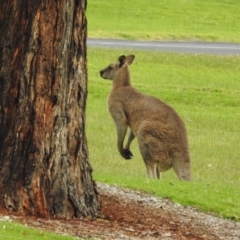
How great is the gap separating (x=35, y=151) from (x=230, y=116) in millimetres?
12891

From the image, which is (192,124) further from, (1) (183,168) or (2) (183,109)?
(1) (183,168)

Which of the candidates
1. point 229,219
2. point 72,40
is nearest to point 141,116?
point 229,219

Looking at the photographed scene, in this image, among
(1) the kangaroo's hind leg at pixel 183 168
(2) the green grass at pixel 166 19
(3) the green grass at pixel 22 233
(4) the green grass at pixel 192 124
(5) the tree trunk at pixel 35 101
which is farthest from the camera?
(2) the green grass at pixel 166 19

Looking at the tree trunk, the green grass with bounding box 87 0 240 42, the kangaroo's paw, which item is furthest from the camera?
the green grass with bounding box 87 0 240 42

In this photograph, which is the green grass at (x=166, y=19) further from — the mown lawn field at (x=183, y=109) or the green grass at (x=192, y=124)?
the green grass at (x=192, y=124)

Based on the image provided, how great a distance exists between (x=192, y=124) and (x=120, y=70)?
3868 millimetres

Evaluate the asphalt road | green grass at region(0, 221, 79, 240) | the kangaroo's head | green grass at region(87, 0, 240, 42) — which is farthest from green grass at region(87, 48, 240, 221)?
green grass at region(87, 0, 240, 42)

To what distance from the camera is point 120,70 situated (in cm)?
1628

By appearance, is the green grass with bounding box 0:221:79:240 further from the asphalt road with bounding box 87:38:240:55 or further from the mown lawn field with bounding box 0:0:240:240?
the asphalt road with bounding box 87:38:240:55

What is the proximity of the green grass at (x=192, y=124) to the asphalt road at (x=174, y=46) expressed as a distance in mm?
3033

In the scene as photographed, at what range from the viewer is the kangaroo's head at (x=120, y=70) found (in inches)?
635

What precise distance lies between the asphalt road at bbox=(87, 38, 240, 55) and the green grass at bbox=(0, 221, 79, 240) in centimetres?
2552

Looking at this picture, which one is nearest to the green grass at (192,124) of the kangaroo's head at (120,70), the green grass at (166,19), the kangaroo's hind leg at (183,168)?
the kangaroo's hind leg at (183,168)

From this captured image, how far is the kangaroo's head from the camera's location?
1614cm
